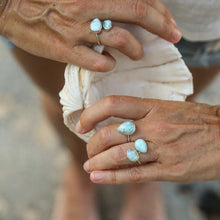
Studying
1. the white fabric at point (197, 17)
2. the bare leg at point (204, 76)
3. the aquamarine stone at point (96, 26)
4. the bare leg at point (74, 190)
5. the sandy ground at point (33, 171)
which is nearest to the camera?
the aquamarine stone at point (96, 26)

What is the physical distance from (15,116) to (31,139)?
152 mm

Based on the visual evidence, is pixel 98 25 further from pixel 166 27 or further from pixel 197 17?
pixel 197 17

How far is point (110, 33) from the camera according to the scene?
0.55 m

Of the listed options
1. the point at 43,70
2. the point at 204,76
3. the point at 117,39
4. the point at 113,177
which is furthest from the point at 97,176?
the point at 204,76

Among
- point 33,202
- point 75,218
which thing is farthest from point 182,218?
point 33,202

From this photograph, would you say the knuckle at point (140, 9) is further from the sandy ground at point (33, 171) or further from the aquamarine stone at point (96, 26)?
the sandy ground at point (33, 171)

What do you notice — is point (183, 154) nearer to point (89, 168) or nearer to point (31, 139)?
point (89, 168)

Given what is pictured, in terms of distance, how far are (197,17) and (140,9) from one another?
0.75ft

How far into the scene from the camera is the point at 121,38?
56 cm

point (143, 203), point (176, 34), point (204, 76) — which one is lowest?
point (143, 203)

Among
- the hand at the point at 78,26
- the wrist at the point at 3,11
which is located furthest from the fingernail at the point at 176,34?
the wrist at the point at 3,11

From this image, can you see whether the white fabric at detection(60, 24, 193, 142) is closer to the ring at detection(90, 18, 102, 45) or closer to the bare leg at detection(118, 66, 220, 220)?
the ring at detection(90, 18, 102, 45)

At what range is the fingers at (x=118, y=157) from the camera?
0.56m

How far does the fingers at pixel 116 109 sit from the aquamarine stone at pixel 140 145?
57mm
